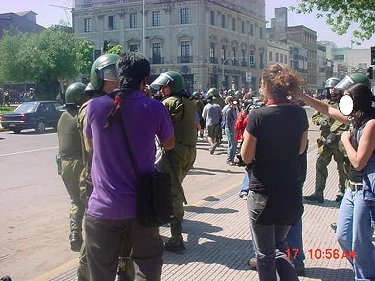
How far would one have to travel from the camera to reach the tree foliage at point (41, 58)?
116 feet

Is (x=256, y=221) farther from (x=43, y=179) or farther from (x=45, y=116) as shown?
(x=45, y=116)

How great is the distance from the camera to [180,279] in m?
4.35

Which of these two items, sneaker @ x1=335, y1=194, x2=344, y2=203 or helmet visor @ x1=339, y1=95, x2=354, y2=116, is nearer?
helmet visor @ x1=339, y1=95, x2=354, y2=116

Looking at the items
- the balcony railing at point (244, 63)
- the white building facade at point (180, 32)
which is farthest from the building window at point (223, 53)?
the balcony railing at point (244, 63)

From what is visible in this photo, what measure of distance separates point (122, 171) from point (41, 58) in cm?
3454

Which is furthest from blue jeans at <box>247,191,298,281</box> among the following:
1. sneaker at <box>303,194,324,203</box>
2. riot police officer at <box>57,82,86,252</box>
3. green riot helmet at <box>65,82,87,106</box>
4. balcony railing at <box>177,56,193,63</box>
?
balcony railing at <box>177,56,193,63</box>

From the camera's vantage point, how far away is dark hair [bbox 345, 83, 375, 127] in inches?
139

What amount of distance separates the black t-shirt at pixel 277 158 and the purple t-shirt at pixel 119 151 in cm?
77

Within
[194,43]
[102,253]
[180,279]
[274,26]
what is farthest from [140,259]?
[274,26]

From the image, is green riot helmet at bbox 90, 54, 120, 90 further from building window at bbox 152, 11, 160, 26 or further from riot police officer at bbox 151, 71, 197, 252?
building window at bbox 152, 11, 160, 26

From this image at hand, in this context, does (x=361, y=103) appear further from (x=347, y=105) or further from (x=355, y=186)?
(x=355, y=186)

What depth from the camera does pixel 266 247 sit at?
3322 mm

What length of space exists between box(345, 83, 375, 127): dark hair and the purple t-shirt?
1585 mm
